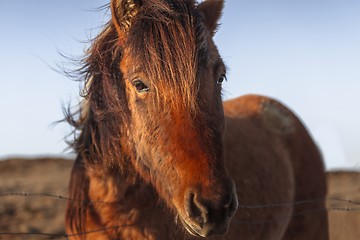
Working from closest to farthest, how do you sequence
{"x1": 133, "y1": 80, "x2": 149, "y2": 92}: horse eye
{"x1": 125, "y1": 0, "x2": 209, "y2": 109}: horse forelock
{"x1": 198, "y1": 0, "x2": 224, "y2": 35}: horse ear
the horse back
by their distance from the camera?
{"x1": 125, "y1": 0, "x2": 209, "y2": 109}: horse forelock < {"x1": 133, "y1": 80, "x2": 149, "y2": 92}: horse eye < {"x1": 198, "y1": 0, "x2": 224, "y2": 35}: horse ear < the horse back

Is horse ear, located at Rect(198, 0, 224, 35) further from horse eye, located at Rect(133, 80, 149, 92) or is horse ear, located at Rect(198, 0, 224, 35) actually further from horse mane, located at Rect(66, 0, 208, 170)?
horse eye, located at Rect(133, 80, 149, 92)

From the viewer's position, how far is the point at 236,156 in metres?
4.25

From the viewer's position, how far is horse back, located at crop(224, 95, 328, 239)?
13.6ft

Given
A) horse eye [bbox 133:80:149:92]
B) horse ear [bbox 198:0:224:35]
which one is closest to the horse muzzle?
horse eye [bbox 133:80:149:92]

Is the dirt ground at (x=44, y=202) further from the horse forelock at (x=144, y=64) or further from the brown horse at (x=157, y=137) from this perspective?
the horse forelock at (x=144, y=64)

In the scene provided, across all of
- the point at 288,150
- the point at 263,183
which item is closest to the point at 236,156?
the point at 263,183

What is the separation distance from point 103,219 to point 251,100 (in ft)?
9.04

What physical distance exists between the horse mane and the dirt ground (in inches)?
106

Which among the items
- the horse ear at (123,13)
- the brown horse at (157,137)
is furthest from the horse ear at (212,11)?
the horse ear at (123,13)

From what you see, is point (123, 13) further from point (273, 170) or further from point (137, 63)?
point (273, 170)

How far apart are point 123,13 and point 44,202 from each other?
9.06 m

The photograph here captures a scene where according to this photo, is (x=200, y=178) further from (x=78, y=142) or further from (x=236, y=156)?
(x=236, y=156)

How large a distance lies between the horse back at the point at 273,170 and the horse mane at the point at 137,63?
1.15 m

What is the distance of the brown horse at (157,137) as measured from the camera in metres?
2.63
